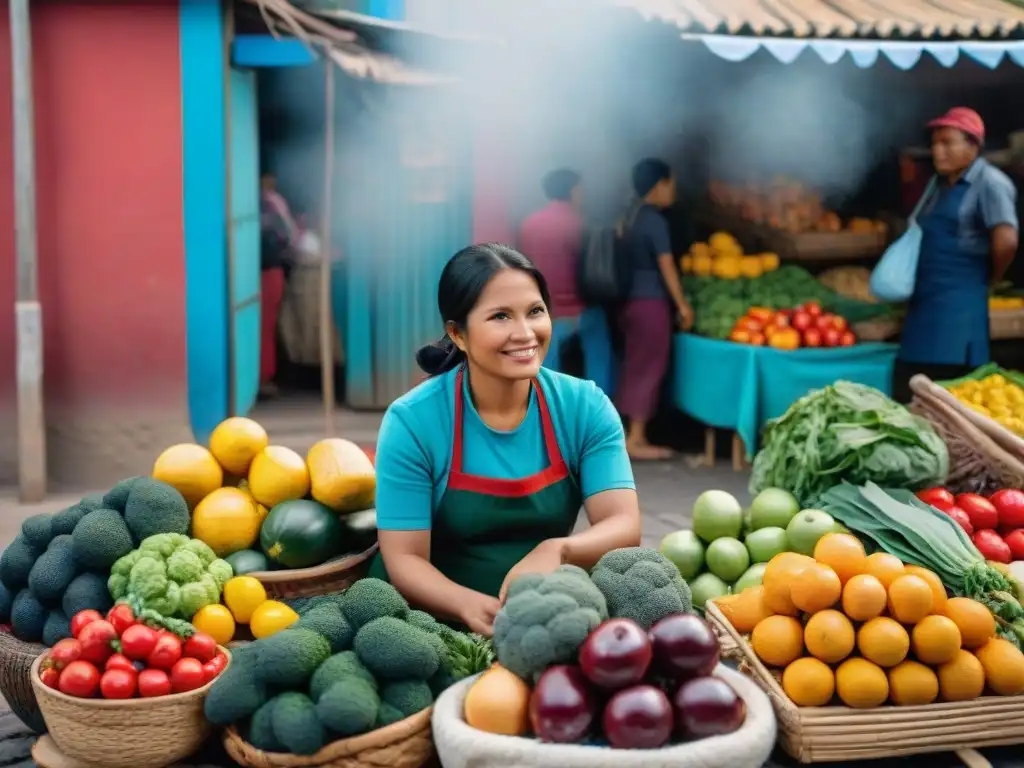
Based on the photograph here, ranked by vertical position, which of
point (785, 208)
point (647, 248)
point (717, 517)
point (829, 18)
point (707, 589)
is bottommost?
point (707, 589)

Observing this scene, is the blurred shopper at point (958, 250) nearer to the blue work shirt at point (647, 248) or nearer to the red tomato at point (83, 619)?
the blue work shirt at point (647, 248)

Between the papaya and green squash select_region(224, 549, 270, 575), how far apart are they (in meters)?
0.26

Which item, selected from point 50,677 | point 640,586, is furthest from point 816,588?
point 50,677

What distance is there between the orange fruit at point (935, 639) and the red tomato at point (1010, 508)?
1.53 m

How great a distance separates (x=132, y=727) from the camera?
290 centimetres

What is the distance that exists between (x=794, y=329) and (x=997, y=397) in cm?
204

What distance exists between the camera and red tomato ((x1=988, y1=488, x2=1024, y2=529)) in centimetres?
456

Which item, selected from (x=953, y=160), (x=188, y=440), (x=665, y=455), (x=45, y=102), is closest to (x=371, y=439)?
(x=188, y=440)

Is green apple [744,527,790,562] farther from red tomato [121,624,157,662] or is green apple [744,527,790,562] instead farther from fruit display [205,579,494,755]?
red tomato [121,624,157,662]

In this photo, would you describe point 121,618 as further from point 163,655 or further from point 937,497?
point 937,497

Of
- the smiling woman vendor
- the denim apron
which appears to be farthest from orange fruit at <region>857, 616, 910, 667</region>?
the denim apron

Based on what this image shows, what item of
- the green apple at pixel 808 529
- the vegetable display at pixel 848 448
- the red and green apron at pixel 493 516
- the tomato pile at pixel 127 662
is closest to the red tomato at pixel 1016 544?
the vegetable display at pixel 848 448

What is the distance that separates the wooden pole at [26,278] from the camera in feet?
23.7

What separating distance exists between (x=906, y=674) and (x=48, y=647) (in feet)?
7.59
